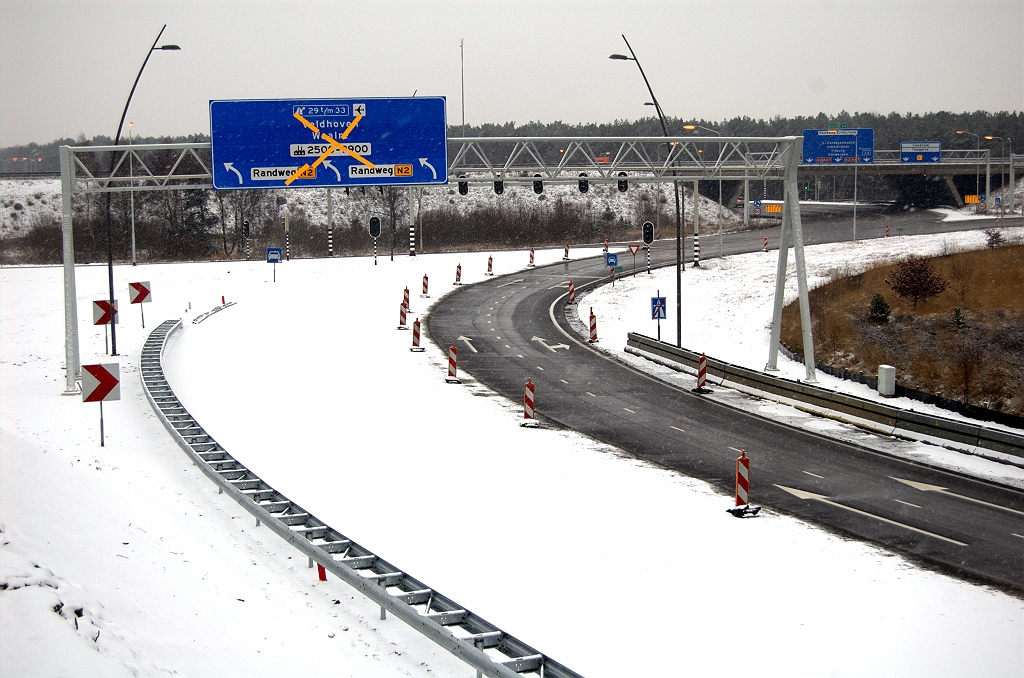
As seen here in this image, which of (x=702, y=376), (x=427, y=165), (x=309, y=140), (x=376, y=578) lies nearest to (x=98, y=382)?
(x=376, y=578)

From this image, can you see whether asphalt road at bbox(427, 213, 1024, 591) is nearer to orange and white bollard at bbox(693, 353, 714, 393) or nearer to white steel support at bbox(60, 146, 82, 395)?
orange and white bollard at bbox(693, 353, 714, 393)

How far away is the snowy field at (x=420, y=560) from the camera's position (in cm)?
878

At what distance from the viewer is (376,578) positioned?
10.1 meters

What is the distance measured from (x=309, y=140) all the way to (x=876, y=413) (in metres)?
15.7

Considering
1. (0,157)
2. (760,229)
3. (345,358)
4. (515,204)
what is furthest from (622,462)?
(0,157)

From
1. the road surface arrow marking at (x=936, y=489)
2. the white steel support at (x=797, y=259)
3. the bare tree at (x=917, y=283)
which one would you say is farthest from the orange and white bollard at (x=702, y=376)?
the bare tree at (x=917, y=283)

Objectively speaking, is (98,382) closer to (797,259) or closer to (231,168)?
(231,168)

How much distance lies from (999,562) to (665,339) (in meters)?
20.7

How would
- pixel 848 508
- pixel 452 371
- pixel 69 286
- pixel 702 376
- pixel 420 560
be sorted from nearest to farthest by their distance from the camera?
1. pixel 420 560
2. pixel 848 508
3. pixel 69 286
4. pixel 702 376
5. pixel 452 371

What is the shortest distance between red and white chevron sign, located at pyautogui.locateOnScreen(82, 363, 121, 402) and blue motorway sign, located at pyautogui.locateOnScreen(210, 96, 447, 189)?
8383 mm

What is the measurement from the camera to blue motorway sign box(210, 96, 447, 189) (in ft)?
77.5

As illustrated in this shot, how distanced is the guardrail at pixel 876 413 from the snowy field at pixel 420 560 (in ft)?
20.8

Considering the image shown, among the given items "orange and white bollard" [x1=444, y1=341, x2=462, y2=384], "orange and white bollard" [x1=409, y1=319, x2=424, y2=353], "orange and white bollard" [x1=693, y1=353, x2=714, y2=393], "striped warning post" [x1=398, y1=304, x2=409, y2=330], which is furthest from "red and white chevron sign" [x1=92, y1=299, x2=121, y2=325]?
"orange and white bollard" [x1=693, y1=353, x2=714, y2=393]

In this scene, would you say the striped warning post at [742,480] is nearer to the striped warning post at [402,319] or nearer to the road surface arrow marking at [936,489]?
the road surface arrow marking at [936,489]
